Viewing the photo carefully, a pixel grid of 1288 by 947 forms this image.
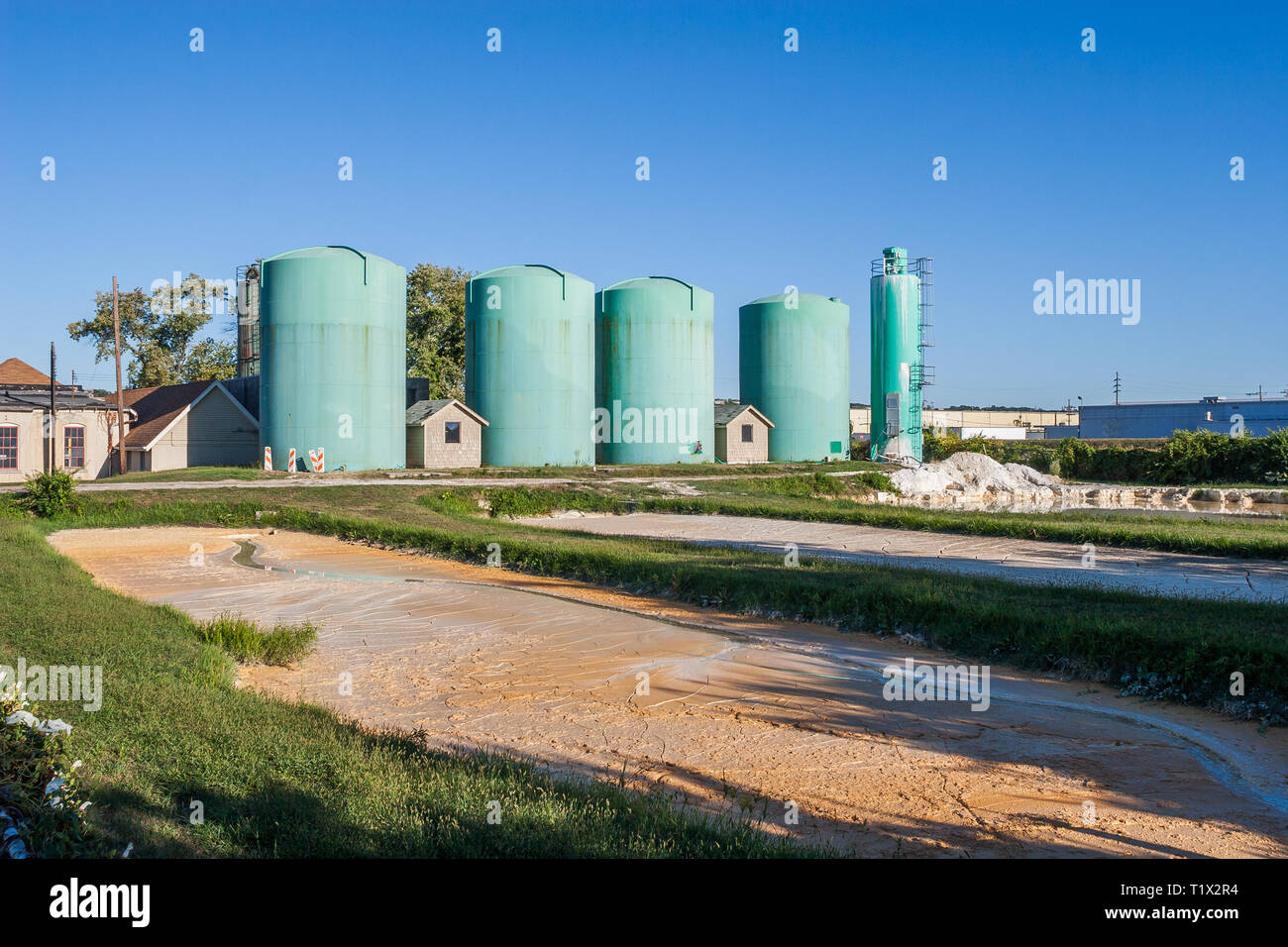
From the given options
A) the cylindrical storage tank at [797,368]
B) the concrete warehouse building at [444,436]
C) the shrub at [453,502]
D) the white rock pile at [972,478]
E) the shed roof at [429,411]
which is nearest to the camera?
the shrub at [453,502]

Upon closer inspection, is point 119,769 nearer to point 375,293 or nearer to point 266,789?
point 266,789

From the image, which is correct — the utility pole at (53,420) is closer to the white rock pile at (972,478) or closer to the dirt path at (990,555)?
the dirt path at (990,555)

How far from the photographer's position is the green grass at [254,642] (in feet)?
36.4

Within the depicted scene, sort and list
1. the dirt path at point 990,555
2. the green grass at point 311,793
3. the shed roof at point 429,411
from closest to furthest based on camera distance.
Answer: the green grass at point 311,793
the dirt path at point 990,555
the shed roof at point 429,411

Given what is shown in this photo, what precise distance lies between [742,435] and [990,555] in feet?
101

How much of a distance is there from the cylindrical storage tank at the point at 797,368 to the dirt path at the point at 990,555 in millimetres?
23598

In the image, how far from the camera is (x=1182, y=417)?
74750mm

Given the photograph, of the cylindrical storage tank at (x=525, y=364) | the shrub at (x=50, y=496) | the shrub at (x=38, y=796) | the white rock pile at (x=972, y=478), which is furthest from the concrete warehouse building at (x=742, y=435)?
the shrub at (x=38, y=796)

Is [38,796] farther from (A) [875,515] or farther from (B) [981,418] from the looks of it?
(B) [981,418]

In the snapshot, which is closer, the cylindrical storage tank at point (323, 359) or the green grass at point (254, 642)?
the green grass at point (254, 642)

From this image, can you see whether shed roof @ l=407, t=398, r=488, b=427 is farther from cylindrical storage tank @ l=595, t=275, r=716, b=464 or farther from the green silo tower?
the green silo tower
